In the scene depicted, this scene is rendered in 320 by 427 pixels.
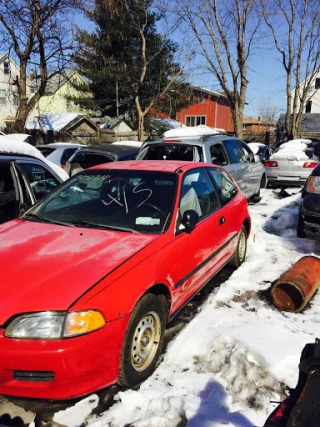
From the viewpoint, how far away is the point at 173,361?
3.05 metres

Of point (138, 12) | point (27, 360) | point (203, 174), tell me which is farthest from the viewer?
point (138, 12)

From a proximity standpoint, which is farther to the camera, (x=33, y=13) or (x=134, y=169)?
(x=33, y=13)

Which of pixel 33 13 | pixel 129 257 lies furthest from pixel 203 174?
pixel 33 13

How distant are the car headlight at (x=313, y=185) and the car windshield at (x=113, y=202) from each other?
2899 mm

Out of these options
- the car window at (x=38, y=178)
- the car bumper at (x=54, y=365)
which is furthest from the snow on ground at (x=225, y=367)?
the car window at (x=38, y=178)

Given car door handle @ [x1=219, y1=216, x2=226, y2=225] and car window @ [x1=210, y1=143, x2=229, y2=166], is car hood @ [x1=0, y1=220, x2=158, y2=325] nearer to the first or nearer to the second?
car door handle @ [x1=219, y1=216, x2=226, y2=225]

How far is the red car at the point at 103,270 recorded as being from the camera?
7.57ft

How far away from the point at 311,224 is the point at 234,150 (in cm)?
320

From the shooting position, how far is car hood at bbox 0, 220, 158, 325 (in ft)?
7.80

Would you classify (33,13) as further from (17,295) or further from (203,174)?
(17,295)

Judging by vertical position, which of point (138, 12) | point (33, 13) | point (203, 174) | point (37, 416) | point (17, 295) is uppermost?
point (138, 12)

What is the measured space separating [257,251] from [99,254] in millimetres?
3544

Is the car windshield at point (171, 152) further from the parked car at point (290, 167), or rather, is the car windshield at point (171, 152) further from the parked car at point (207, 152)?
the parked car at point (290, 167)

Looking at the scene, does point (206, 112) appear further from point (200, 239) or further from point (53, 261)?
point (53, 261)
